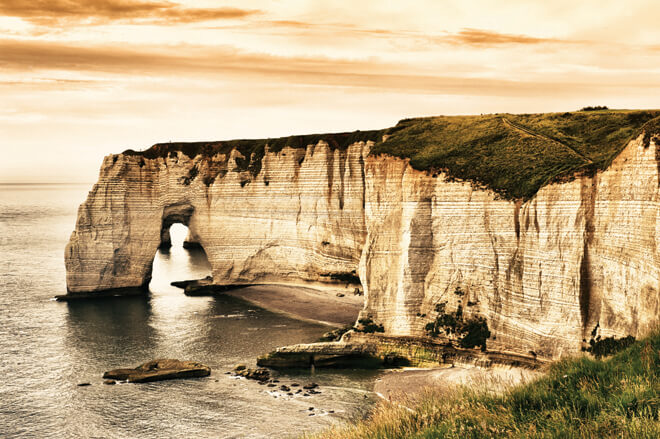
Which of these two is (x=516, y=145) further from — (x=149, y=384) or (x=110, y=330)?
(x=110, y=330)

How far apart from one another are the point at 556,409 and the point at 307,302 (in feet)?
177

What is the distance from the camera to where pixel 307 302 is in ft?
223

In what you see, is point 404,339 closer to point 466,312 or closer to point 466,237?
point 466,312

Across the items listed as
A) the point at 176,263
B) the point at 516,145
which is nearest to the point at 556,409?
the point at 516,145

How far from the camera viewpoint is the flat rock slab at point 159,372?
44281 millimetres

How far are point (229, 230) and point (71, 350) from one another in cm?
2553

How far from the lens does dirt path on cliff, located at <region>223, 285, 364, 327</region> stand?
204ft

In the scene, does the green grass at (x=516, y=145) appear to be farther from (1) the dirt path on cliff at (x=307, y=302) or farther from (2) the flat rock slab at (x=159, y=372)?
(2) the flat rock slab at (x=159, y=372)

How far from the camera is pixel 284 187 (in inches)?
2739

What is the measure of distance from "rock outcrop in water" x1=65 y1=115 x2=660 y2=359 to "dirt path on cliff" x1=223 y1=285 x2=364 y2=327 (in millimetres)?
2254

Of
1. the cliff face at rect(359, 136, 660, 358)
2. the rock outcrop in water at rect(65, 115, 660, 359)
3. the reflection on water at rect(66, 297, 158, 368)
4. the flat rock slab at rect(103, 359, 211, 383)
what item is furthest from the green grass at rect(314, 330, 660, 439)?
the reflection on water at rect(66, 297, 158, 368)

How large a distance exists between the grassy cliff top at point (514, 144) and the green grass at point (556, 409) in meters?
23.2

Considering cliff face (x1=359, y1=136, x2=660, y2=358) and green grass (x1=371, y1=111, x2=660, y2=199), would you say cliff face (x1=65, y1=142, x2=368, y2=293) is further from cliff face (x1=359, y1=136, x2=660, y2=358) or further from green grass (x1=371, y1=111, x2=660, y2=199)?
green grass (x1=371, y1=111, x2=660, y2=199)

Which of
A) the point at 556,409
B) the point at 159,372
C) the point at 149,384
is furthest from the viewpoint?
the point at 159,372
